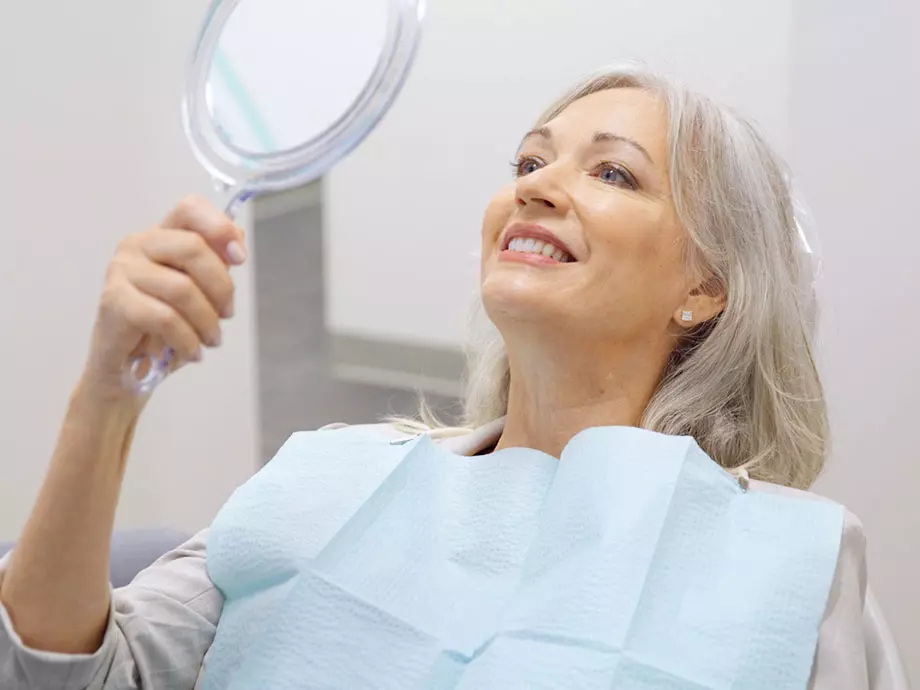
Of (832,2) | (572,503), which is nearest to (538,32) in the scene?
(832,2)

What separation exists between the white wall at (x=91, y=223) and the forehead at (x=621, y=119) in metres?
1.31

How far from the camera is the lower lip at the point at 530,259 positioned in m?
1.24

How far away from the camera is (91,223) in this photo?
248 cm

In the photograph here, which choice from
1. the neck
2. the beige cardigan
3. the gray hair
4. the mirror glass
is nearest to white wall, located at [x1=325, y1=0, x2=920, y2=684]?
the gray hair

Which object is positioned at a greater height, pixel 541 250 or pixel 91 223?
pixel 541 250

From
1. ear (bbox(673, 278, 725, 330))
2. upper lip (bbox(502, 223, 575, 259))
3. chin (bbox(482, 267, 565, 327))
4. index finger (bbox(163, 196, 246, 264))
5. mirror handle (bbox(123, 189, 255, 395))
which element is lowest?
ear (bbox(673, 278, 725, 330))

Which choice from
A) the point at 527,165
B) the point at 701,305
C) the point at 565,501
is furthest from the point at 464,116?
the point at 565,501

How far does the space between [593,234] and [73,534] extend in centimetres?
63

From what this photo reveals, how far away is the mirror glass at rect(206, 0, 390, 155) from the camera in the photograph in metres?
0.89

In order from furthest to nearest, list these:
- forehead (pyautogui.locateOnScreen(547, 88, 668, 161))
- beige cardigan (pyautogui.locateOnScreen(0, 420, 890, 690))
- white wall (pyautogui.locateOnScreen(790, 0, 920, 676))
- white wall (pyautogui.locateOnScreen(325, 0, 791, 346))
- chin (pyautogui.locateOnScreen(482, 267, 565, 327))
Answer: white wall (pyautogui.locateOnScreen(325, 0, 791, 346)) → white wall (pyautogui.locateOnScreen(790, 0, 920, 676)) → forehead (pyautogui.locateOnScreen(547, 88, 668, 161)) → chin (pyautogui.locateOnScreen(482, 267, 565, 327)) → beige cardigan (pyautogui.locateOnScreen(0, 420, 890, 690))

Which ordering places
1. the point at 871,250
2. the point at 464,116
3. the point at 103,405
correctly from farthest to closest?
the point at 464,116
the point at 871,250
the point at 103,405

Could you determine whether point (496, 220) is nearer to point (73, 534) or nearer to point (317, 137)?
point (317, 137)

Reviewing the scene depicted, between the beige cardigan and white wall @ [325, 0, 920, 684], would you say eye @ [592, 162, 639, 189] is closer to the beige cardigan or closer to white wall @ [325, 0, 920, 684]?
the beige cardigan

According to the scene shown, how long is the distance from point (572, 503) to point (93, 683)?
0.50m
